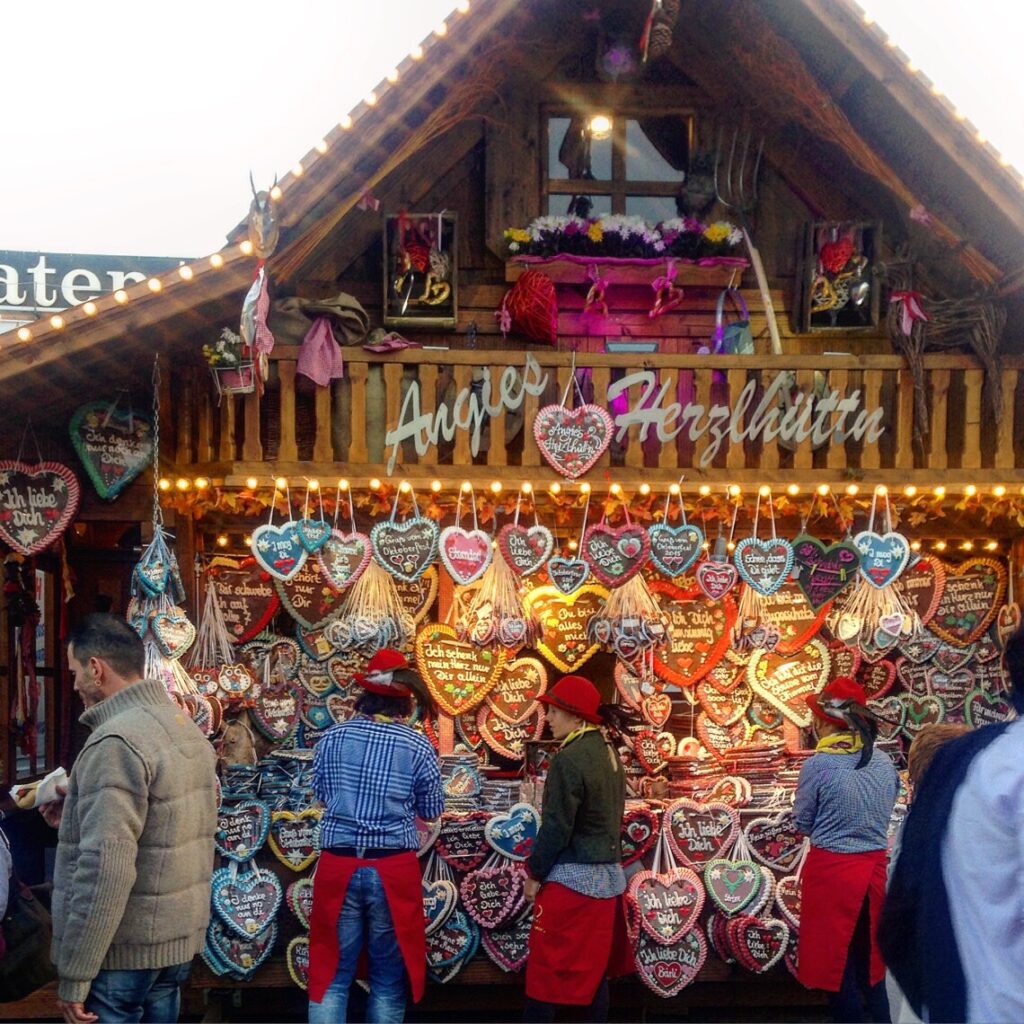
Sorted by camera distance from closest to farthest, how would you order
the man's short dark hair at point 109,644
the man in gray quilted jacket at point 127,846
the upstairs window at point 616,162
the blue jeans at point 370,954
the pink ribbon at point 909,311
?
the man in gray quilted jacket at point 127,846, the man's short dark hair at point 109,644, the blue jeans at point 370,954, the pink ribbon at point 909,311, the upstairs window at point 616,162

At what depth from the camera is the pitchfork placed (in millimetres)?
8328

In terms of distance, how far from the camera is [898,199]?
8023 mm

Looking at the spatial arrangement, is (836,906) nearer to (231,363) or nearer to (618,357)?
(618,357)

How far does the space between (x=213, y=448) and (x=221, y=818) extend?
216 cm

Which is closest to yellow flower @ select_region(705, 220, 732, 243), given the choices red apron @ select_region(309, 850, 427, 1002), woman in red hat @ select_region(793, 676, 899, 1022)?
woman in red hat @ select_region(793, 676, 899, 1022)

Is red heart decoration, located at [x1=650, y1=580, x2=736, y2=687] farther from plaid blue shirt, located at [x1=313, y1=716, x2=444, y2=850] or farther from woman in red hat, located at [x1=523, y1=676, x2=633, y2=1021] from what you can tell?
plaid blue shirt, located at [x1=313, y1=716, x2=444, y2=850]

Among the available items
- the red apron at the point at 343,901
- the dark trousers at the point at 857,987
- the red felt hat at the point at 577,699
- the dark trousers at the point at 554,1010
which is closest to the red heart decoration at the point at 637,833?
the dark trousers at the point at 554,1010

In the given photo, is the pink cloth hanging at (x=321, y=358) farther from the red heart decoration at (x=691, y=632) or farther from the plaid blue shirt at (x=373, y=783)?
the red heart decoration at (x=691, y=632)

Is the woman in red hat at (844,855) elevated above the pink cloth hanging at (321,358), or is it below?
below

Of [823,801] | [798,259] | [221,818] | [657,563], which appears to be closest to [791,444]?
[657,563]

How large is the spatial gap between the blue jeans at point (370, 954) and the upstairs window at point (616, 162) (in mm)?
4911

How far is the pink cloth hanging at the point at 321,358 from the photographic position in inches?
278

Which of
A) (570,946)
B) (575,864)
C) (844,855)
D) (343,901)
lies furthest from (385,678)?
(844,855)

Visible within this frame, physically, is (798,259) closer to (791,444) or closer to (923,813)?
(791,444)
